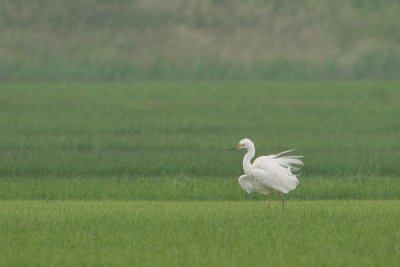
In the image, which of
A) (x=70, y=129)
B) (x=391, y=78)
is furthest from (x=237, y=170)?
(x=391, y=78)

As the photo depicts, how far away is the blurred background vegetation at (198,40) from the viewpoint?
63375mm

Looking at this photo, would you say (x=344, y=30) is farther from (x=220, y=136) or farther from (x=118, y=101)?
(x=220, y=136)

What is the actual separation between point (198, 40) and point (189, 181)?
46.5m

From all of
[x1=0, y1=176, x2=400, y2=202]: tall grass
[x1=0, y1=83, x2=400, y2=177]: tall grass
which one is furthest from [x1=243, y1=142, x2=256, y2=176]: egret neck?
[x1=0, y1=83, x2=400, y2=177]: tall grass

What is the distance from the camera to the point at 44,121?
109ft

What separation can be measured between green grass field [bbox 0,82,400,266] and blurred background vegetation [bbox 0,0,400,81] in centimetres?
1918

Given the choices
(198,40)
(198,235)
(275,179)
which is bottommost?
(198,235)

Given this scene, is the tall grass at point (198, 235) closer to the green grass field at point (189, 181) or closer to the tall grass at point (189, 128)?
the green grass field at point (189, 181)


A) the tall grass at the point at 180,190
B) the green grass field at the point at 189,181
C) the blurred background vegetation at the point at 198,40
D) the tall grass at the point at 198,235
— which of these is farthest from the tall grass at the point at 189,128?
the blurred background vegetation at the point at 198,40

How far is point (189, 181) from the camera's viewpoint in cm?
2008

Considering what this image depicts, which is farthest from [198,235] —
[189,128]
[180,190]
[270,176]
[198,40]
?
[198,40]

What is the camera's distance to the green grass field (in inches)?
498

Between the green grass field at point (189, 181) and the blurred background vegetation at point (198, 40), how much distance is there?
19.2 m

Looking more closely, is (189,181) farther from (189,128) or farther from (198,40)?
(198,40)
